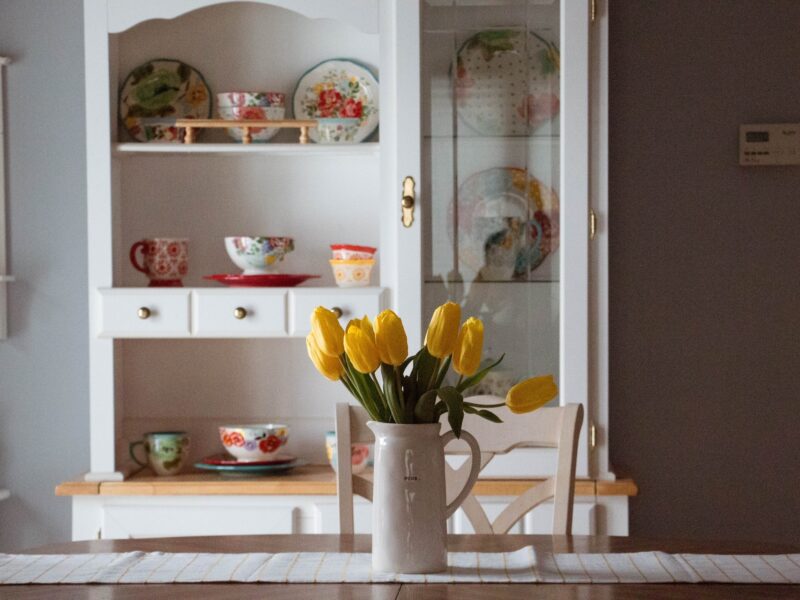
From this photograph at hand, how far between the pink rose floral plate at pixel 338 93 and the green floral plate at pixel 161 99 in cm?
25

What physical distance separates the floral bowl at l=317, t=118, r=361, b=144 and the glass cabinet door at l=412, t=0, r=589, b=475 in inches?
9.6

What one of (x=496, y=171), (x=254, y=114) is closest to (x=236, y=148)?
(x=254, y=114)

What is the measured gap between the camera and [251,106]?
2613 mm

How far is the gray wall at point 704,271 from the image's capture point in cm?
278

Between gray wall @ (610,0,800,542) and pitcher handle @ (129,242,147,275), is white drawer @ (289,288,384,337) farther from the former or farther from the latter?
gray wall @ (610,0,800,542)

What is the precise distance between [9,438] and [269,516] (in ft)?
2.77

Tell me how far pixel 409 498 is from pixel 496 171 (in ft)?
4.26

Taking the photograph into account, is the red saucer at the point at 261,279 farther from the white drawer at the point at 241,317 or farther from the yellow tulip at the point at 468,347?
the yellow tulip at the point at 468,347

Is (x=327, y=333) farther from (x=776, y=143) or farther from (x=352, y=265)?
(x=776, y=143)

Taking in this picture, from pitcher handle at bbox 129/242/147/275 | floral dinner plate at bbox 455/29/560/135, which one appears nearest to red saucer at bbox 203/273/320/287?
pitcher handle at bbox 129/242/147/275

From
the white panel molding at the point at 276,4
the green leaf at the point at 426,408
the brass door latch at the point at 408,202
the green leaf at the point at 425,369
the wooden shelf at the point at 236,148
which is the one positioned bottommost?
the green leaf at the point at 426,408

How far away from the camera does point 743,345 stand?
9.17 ft

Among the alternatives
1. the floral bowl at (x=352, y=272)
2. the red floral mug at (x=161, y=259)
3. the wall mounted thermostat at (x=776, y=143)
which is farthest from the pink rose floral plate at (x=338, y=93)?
the wall mounted thermostat at (x=776, y=143)

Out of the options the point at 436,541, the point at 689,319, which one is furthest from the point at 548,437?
the point at 689,319
